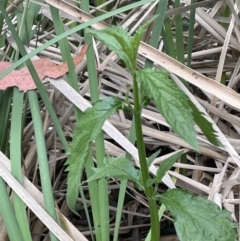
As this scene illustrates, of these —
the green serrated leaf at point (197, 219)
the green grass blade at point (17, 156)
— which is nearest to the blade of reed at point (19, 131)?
the green grass blade at point (17, 156)

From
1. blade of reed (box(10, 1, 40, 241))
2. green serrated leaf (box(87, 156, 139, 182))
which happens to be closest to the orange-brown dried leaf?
blade of reed (box(10, 1, 40, 241))

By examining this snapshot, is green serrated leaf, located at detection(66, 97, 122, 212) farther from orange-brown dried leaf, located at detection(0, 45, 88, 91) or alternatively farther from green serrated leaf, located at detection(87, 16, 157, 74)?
orange-brown dried leaf, located at detection(0, 45, 88, 91)

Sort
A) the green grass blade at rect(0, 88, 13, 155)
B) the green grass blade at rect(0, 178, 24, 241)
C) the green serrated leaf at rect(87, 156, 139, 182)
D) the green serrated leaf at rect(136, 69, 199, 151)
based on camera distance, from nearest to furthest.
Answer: the green serrated leaf at rect(136, 69, 199, 151), the green serrated leaf at rect(87, 156, 139, 182), the green grass blade at rect(0, 178, 24, 241), the green grass blade at rect(0, 88, 13, 155)

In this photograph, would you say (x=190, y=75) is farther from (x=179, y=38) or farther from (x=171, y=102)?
(x=171, y=102)

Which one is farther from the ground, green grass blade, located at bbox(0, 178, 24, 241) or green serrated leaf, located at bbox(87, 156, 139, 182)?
green serrated leaf, located at bbox(87, 156, 139, 182)

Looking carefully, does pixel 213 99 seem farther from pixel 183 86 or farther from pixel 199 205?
pixel 199 205
